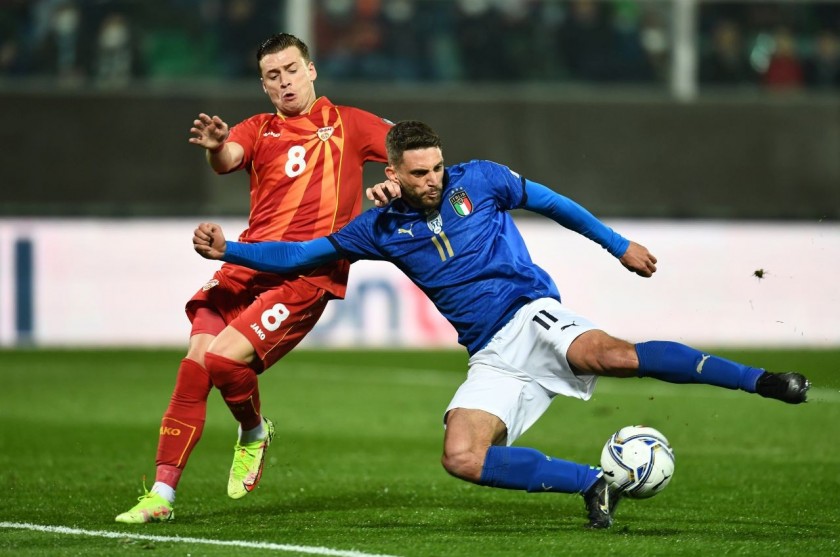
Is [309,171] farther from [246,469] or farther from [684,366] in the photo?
[684,366]

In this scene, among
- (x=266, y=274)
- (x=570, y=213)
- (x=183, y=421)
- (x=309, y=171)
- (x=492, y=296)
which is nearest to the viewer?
(x=492, y=296)

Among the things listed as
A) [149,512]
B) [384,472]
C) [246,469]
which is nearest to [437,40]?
[384,472]

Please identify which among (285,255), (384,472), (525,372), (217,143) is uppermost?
(217,143)

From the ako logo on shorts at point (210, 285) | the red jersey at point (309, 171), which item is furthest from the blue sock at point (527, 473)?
the ako logo on shorts at point (210, 285)

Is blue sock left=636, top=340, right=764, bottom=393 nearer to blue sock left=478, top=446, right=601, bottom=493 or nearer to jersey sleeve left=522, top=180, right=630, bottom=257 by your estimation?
blue sock left=478, top=446, right=601, bottom=493

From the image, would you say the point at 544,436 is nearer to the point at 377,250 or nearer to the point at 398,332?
the point at 377,250

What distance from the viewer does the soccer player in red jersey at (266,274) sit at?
6281 millimetres

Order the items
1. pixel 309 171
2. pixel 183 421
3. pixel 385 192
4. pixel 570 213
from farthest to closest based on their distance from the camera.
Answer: pixel 309 171 → pixel 183 421 → pixel 570 213 → pixel 385 192

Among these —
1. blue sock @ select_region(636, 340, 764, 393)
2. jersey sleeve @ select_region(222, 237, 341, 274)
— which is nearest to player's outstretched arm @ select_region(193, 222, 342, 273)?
jersey sleeve @ select_region(222, 237, 341, 274)

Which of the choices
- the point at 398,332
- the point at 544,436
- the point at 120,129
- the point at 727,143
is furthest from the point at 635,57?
the point at 544,436

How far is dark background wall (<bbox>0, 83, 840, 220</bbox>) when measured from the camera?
667 inches

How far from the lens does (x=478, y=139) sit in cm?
1748

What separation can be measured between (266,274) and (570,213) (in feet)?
4.74

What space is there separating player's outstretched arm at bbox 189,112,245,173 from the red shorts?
497 millimetres
